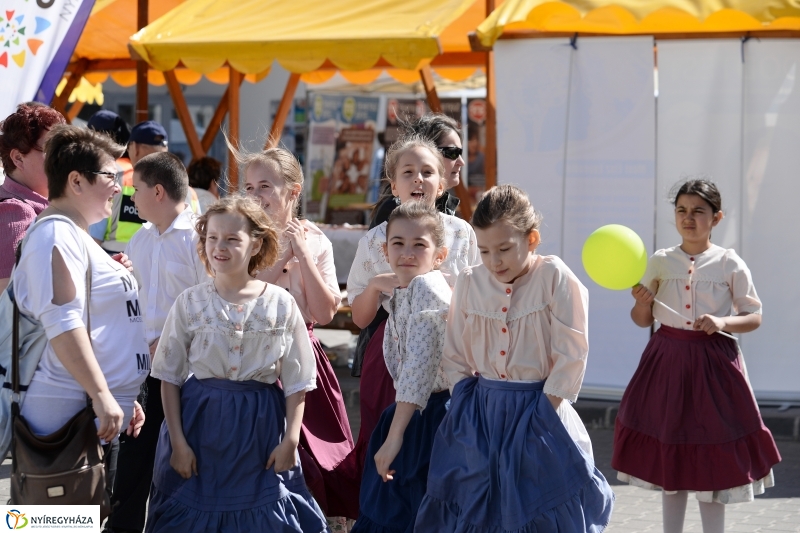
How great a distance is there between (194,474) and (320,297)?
0.82 m

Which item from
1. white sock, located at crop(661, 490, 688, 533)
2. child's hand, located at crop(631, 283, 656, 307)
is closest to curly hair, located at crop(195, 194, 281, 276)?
child's hand, located at crop(631, 283, 656, 307)

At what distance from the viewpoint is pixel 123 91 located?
1861 centimetres

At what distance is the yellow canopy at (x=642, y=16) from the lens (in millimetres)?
6156

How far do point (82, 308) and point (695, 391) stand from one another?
2.58 metres

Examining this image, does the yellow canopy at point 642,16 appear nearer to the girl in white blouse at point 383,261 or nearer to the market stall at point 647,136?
the market stall at point 647,136

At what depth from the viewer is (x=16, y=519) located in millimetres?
3021

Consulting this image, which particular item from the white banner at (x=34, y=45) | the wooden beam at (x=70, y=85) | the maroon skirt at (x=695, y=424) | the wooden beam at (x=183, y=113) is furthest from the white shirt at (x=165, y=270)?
the wooden beam at (x=70, y=85)

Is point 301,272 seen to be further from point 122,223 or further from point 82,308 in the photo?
point 122,223

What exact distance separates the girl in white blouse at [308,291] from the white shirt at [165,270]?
46 cm

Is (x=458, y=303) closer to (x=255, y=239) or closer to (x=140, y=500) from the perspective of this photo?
(x=255, y=239)

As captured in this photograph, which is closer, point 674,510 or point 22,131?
point 22,131

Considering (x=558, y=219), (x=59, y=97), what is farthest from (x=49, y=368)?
(x=59, y=97)

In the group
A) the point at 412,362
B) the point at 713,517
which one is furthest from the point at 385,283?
the point at 713,517

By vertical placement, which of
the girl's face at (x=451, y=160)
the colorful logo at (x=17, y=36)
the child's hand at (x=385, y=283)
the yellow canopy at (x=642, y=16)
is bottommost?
the child's hand at (x=385, y=283)
